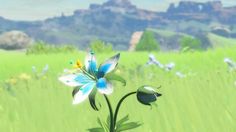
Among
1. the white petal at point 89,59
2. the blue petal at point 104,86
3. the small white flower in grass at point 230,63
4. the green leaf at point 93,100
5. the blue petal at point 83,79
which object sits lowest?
the small white flower in grass at point 230,63

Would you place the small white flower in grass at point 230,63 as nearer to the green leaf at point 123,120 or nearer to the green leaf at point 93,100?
the green leaf at point 123,120

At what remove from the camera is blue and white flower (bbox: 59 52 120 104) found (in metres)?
1.80

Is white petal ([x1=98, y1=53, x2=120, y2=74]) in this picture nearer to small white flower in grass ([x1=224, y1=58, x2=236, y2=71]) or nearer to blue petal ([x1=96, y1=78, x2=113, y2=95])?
blue petal ([x1=96, y1=78, x2=113, y2=95])

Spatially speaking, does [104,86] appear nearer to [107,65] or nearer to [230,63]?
[107,65]

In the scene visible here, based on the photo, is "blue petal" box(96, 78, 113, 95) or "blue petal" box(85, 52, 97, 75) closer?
"blue petal" box(96, 78, 113, 95)

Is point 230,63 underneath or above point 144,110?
underneath

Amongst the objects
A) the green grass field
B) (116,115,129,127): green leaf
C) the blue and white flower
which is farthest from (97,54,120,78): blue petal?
the green grass field

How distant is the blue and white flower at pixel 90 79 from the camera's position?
180 centimetres

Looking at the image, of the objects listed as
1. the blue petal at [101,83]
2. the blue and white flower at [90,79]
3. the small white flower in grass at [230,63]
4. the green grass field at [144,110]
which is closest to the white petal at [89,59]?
the blue and white flower at [90,79]

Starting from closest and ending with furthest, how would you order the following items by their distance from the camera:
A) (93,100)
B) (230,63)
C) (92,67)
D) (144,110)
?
(93,100), (92,67), (144,110), (230,63)

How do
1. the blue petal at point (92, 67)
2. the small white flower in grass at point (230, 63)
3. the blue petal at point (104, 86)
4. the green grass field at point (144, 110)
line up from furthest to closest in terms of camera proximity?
the small white flower in grass at point (230, 63) → the green grass field at point (144, 110) → the blue petal at point (92, 67) → the blue petal at point (104, 86)

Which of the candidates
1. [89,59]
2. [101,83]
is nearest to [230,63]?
[89,59]

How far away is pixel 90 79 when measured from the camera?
188 cm

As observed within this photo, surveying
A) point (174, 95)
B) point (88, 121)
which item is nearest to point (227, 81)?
point (174, 95)
